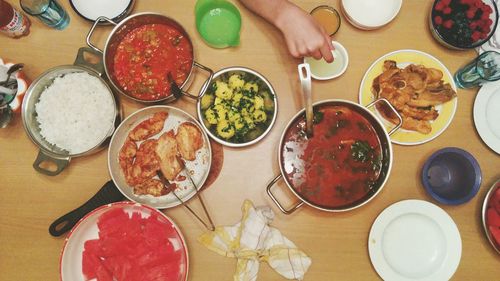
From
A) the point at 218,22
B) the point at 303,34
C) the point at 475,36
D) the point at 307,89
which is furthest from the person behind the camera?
the point at 218,22

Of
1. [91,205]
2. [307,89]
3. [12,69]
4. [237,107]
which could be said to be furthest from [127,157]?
[307,89]

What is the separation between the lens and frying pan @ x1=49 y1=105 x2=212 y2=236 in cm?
161

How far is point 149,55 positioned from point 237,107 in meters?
0.46

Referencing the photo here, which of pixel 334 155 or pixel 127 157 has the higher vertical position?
pixel 334 155

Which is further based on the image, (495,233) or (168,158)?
(168,158)

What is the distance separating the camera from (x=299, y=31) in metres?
1.54

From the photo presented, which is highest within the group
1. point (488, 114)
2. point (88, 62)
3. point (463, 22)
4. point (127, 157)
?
point (463, 22)

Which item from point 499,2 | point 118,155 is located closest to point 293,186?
point 118,155

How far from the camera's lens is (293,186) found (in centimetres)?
154

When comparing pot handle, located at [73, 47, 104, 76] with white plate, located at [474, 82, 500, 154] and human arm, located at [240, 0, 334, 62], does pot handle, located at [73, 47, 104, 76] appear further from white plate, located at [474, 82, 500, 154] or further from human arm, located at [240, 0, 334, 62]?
white plate, located at [474, 82, 500, 154]

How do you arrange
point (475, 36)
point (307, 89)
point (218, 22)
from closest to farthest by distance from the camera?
point (307, 89), point (475, 36), point (218, 22)

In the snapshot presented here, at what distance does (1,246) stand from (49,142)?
0.49 meters

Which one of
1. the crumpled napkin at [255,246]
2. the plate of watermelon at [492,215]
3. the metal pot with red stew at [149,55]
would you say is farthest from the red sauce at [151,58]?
the plate of watermelon at [492,215]

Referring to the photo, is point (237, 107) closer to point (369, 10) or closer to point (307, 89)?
point (307, 89)
